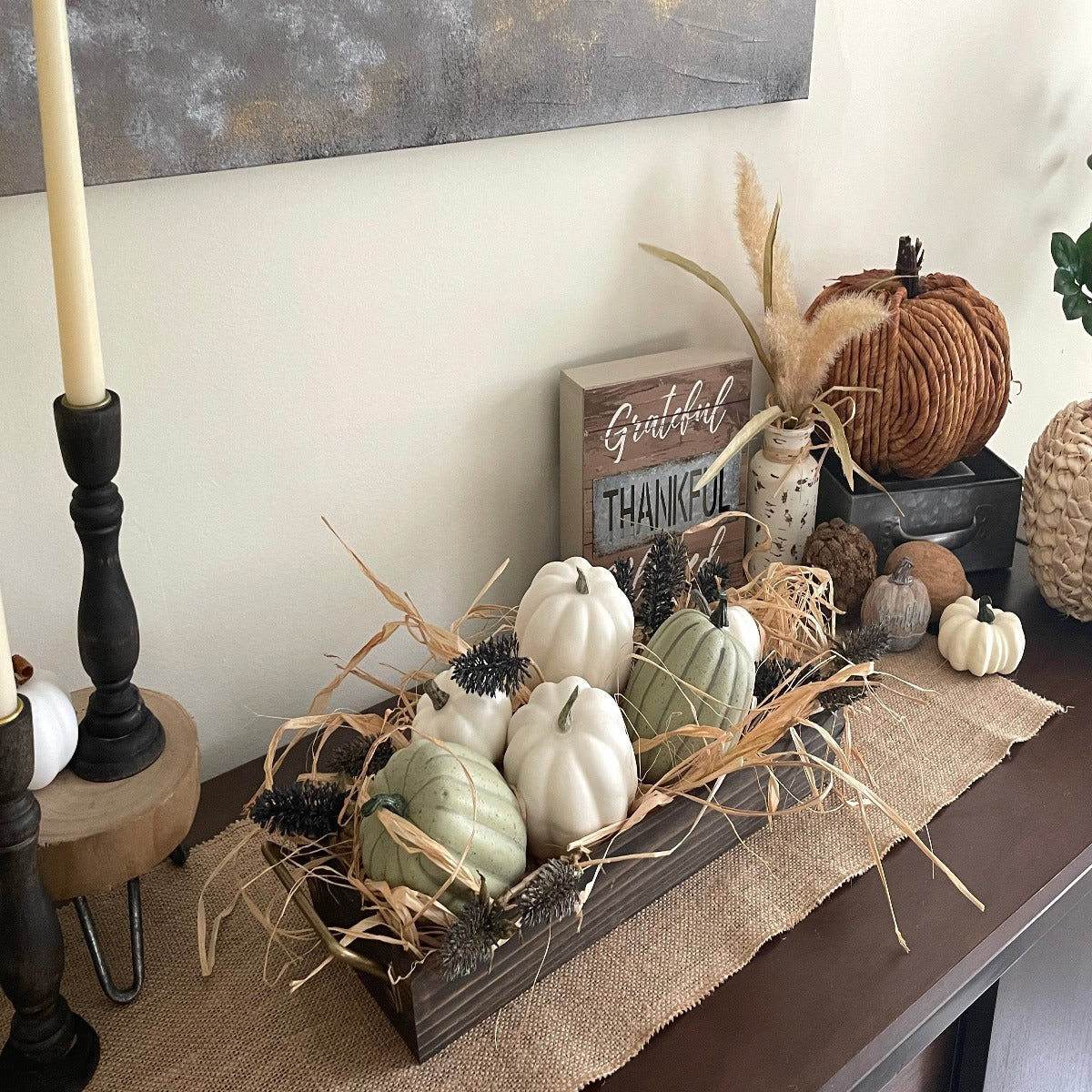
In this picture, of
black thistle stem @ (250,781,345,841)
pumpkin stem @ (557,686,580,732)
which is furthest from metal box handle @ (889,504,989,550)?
black thistle stem @ (250,781,345,841)

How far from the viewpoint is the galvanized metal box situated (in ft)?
3.13

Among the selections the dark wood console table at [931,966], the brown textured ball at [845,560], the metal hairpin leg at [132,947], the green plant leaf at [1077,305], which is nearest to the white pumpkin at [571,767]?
the dark wood console table at [931,966]

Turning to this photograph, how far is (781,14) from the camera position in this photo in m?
0.87

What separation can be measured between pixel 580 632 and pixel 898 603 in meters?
0.32

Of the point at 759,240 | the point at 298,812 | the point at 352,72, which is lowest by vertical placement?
the point at 298,812

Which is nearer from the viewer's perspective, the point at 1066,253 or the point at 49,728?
the point at 49,728

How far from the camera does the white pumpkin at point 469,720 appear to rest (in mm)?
644

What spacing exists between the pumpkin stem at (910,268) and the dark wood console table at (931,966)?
0.32m

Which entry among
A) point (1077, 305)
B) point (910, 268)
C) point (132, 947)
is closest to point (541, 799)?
point (132, 947)

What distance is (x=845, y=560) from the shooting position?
0.91m

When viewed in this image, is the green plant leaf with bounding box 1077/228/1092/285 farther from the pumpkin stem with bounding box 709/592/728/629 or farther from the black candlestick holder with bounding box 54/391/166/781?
the black candlestick holder with bounding box 54/391/166/781

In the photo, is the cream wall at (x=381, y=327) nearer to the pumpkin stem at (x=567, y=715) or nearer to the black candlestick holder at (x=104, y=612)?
the black candlestick holder at (x=104, y=612)

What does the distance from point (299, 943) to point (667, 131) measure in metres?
0.62

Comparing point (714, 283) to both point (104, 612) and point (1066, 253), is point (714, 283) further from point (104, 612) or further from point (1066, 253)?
point (104, 612)
